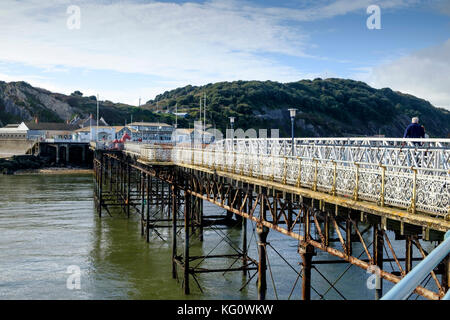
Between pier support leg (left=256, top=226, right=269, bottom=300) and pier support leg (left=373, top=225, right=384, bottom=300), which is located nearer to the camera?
pier support leg (left=373, top=225, right=384, bottom=300)

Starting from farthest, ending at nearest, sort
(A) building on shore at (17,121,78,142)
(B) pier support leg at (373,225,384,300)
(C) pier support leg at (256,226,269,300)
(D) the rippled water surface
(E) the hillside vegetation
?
(E) the hillside vegetation
(A) building on shore at (17,121,78,142)
(D) the rippled water surface
(C) pier support leg at (256,226,269,300)
(B) pier support leg at (373,225,384,300)

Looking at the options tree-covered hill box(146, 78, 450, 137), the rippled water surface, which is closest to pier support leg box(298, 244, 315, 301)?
the rippled water surface

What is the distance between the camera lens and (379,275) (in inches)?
358

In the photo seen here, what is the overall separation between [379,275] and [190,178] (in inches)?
544

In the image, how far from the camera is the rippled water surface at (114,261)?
18672mm

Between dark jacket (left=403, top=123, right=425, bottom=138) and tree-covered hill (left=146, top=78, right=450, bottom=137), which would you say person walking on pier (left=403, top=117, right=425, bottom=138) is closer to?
dark jacket (left=403, top=123, right=425, bottom=138)

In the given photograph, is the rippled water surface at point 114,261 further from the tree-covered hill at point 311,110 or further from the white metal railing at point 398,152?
the tree-covered hill at point 311,110

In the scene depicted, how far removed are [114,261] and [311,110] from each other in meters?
128

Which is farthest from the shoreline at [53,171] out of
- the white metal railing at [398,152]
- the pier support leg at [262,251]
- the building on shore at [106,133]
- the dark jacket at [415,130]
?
the dark jacket at [415,130]

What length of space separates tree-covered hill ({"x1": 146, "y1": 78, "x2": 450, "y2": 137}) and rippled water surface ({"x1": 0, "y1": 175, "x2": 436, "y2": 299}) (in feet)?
278

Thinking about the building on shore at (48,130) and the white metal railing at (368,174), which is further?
the building on shore at (48,130)

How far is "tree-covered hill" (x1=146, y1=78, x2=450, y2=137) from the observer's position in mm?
125250

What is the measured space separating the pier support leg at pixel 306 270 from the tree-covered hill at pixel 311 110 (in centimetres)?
10419
